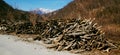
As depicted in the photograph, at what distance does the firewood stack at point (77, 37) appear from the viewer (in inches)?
631

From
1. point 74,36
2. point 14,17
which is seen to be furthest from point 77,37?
point 14,17

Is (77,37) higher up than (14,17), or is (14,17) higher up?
(14,17)

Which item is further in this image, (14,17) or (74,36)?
(14,17)

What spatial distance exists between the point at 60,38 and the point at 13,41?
11.7 ft

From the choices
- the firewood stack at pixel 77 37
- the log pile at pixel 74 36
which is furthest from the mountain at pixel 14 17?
the firewood stack at pixel 77 37

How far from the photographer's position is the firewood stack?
52.6 ft

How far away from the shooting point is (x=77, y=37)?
16.8 m

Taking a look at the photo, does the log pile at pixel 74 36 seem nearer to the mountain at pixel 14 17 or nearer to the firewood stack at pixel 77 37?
the firewood stack at pixel 77 37

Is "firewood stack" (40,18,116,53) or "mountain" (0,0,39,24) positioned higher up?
"mountain" (0,0,39,24)

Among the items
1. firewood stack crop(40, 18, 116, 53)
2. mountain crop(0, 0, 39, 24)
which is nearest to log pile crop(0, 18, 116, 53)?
firewood stack crop(40, 18, 116, 53)

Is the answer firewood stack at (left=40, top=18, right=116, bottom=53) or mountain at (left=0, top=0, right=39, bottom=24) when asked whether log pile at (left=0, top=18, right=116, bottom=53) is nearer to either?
firewood stack at (left=40, top=18, right=116, bottom=53)

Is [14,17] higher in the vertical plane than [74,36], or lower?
higher

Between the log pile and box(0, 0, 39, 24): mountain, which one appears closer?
the log pile

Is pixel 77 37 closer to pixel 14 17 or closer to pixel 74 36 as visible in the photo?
pixel 74 36
